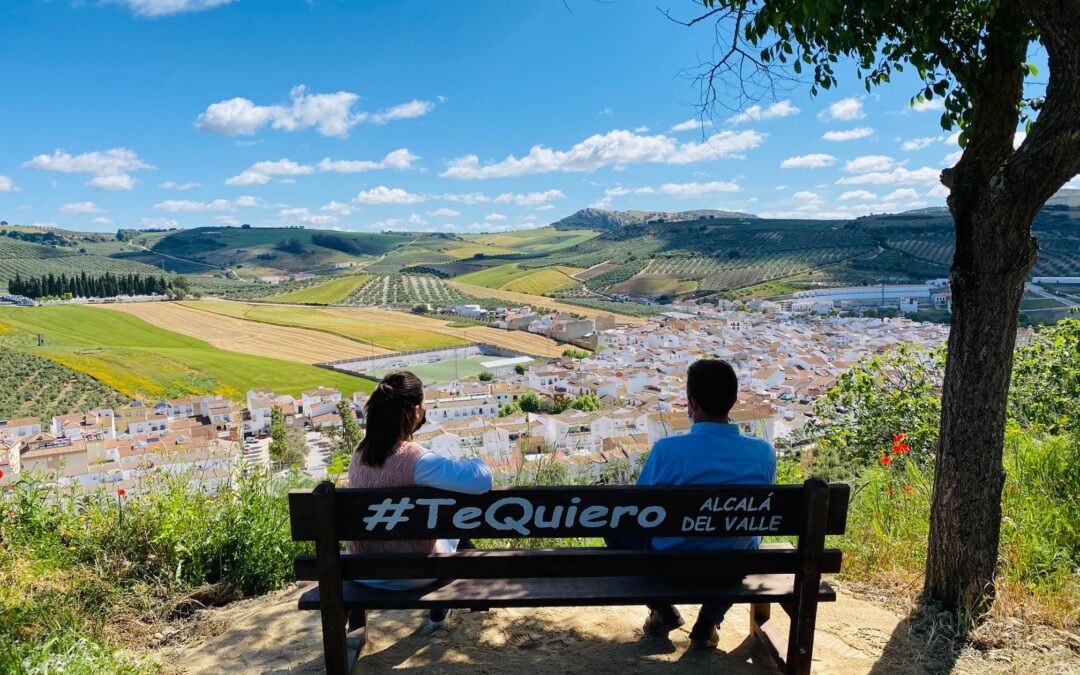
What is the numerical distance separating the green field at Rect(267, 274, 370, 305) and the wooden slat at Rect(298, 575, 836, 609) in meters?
90.9

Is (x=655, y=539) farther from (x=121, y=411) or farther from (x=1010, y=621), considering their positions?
(x=121, y=411)

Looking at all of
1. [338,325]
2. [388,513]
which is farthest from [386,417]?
[338,325]

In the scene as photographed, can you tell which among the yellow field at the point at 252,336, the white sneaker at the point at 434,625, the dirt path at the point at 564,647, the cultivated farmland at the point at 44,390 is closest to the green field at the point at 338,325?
the yellow field at the point at 252,336

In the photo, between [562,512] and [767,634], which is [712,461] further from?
[767,634]

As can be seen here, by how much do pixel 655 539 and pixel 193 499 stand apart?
281cm

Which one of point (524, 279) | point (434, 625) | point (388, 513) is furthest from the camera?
point (524, 279)

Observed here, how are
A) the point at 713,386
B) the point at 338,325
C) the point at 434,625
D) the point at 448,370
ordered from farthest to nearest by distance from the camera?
the point at 338,325
the point at 448,370
the point at 434,625
the point at 713,386

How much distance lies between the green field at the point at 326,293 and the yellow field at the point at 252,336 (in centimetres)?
2038

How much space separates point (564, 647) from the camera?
287 cm

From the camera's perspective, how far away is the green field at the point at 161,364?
4072 centimetres

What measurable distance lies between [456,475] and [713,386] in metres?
1.03

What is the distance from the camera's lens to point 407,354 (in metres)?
52.7

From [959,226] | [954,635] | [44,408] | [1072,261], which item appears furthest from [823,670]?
[1072,261]

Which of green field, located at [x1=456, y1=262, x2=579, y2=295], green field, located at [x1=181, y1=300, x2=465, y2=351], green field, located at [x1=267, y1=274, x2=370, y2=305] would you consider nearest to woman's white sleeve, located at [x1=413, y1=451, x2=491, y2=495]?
green field, located at [x1=181, y1=300, x2=465, y2=351]
